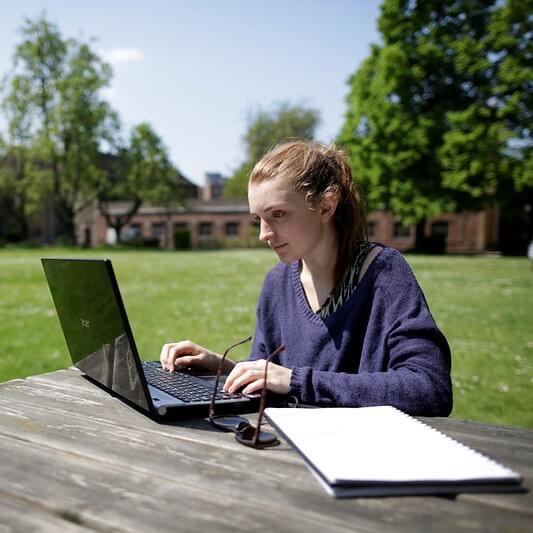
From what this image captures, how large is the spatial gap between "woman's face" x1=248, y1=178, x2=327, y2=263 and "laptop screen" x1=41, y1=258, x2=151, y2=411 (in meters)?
0.81

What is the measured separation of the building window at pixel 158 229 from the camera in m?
54.2

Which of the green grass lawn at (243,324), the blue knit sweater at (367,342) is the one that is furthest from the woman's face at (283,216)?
the green grass lawn at (243,324)

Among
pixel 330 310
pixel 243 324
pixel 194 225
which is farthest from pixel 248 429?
pixel 194 225

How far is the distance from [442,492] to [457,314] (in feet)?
28.9

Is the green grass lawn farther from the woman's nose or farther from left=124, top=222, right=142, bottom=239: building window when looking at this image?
left=124, top=222, right=142, bottom=239: building window

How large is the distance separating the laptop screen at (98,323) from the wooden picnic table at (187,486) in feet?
0.49

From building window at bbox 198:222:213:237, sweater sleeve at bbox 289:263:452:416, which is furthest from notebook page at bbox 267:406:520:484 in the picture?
building window at bbox 198:222:213:237

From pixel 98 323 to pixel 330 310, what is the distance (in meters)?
1.00

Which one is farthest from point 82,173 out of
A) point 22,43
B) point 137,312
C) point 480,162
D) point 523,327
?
point 523,327

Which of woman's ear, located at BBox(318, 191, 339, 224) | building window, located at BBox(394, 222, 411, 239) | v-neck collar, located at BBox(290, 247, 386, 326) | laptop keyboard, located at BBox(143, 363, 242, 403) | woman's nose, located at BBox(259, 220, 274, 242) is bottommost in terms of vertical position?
building window, located at BBox(394, 222, 411, 239)

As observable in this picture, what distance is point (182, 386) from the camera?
186 cm

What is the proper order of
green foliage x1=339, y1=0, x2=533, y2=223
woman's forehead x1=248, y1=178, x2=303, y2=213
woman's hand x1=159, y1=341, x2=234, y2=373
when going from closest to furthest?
woman's hand x1=159, y1=341, x2=234, y2=373
woman's forehead x1=248, y1=178, x2=303, y2=213
green foliage x1=339, y1=0, x2=533, y2=223

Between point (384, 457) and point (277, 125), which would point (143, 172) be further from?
point (384, 457)

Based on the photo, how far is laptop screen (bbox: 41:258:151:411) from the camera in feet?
4.76
